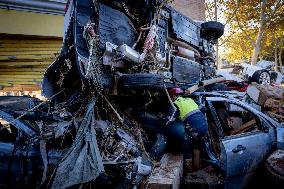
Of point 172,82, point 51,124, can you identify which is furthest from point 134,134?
point 172,82

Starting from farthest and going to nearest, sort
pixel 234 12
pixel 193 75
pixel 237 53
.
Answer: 1. pixel 237 53
2. pixel 234 12
3. pixel 193 75

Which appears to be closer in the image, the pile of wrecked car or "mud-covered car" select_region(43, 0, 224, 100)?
the pile of wrecked car

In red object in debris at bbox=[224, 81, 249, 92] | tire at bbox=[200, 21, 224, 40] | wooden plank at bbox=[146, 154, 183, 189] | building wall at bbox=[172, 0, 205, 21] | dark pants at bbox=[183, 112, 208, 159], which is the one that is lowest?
wooden plank at bbox=[146, 154, 183, 189]

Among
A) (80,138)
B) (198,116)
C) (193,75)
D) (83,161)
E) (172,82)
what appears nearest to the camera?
(83,161)

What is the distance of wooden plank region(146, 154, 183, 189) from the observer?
398 cm

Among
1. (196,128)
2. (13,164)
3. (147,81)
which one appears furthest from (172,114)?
(13,164)

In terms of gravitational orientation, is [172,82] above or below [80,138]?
above

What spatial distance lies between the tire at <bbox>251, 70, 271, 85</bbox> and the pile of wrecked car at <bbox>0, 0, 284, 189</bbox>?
542 centimetres

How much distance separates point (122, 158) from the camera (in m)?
3.90

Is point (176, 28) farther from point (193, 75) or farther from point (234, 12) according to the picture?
point (234, 12)

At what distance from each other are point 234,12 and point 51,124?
21.4 metres

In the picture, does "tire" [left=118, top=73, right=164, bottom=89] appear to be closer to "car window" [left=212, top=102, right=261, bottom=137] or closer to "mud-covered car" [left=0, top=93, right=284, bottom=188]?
"mud-covered car" [left=0, top=93, right=284, bottom=188]

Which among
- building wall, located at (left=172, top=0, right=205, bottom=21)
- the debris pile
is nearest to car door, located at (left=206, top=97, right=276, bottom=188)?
the debris pile

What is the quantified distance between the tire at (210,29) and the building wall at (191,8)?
952cm
